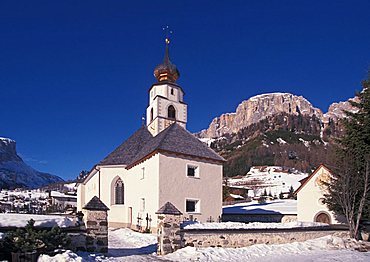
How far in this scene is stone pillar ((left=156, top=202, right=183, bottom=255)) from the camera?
45.8 ft

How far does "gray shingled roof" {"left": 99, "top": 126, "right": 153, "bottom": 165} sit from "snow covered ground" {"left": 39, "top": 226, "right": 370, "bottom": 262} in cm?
1031

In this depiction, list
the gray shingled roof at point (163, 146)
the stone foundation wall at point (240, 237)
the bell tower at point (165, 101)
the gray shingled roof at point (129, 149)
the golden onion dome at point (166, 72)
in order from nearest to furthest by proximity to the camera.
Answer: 1. the stone foundation wall at point (240, 237)
2. the gray shingled roof at point (163, 146)
3. the gray shingled roof at point (129, 149)
4. the bell tower at point (165, 101)
5. the golden onion dome at point (166, 72)

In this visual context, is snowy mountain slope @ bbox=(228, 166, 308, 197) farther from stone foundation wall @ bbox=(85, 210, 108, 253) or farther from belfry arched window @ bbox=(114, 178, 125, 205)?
stone foundation wall @ bbox=(85, 210, 108, 253)

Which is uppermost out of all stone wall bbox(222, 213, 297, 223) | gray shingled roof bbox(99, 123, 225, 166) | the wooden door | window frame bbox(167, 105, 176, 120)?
window frame bbox(167, 105, 176, 120)

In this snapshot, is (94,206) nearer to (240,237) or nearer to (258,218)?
(240,237)

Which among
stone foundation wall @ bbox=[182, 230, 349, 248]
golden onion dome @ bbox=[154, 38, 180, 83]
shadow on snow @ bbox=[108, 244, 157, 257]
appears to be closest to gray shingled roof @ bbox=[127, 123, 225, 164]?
shadow on snow @ bbox=[108, 244, 157, 257]

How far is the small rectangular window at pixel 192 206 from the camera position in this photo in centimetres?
2260

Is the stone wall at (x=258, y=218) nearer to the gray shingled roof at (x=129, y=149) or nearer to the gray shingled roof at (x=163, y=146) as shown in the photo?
the gray shingled roof at (x=163, y=146)

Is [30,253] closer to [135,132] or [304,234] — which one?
[304,234]

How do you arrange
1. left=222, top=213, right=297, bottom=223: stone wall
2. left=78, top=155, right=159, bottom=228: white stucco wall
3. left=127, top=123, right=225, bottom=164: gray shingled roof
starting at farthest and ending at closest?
left=222, top=213, right=297, bottom=223: stone wall
left=127, top=123, right=225, bottom=164: gray shingled roof
left=78, top=155, right=159, bottom=228: white stucco wall

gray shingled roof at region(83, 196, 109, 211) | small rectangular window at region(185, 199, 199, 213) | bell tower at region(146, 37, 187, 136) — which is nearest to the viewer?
gray shingled roof at region(83, 196, 109, 211)

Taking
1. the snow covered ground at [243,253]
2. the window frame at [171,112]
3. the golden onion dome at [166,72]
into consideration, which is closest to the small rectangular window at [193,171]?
the snow covered ground at [243,253]

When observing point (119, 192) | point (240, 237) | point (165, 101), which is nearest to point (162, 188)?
point (240, 237)

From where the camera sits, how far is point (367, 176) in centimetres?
1956
